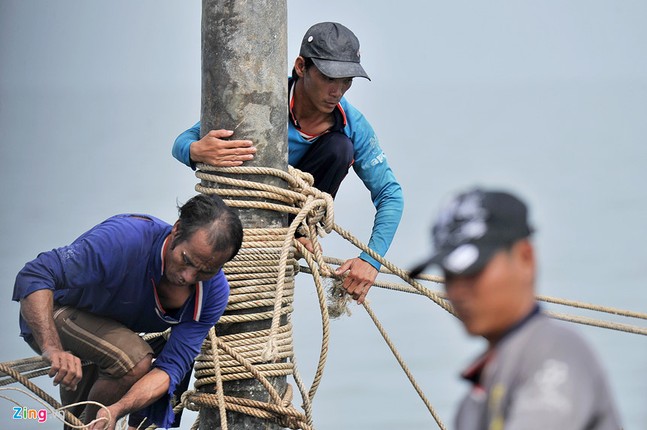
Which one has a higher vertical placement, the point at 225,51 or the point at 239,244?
the point at 225,51

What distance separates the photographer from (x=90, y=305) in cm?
326

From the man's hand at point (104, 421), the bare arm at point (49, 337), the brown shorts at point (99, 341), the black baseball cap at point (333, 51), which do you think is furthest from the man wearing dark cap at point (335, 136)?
the man's hand at point (104, 421)

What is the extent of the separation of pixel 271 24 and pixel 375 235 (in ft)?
2.59

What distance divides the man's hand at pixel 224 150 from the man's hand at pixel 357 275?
0.50 metres

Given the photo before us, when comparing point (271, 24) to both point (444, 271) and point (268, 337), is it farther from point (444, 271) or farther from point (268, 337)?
point (444, 271)

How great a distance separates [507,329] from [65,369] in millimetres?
1728

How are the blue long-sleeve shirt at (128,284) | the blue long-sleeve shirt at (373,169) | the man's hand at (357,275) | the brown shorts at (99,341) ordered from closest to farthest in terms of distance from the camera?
1. the blue long-sleeve shirt at (128,284)
2. the brown shorts at (99,341)
3. the man's hand at (357,275)
4. the blue long-sleeve shirt at (373,169)

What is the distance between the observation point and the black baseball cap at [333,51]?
11.9 ft

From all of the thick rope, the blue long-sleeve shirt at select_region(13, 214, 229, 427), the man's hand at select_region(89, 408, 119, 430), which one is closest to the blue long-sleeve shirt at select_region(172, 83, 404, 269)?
the thick rope

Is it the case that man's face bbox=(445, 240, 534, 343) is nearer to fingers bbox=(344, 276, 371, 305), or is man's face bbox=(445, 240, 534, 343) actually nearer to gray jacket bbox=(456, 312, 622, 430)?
gray jacket bbox=(456, 312, 622, 430)

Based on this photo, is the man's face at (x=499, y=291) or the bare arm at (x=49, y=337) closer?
the man's face at (x=499, y=291)

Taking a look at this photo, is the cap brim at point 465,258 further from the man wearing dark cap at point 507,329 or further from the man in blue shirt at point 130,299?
the man in blue shirt at point 130,299

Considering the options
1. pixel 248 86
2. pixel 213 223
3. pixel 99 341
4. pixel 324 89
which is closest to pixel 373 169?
pixel 324 89

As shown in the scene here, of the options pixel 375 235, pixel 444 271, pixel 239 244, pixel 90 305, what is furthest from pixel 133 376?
pixel 444 271
